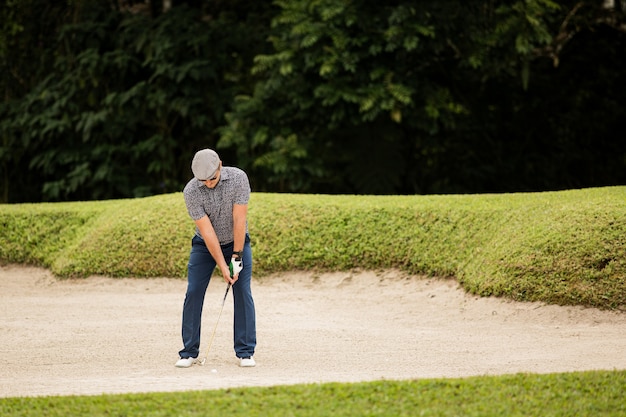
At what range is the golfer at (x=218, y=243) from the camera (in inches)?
285

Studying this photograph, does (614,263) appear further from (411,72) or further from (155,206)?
(411,72)

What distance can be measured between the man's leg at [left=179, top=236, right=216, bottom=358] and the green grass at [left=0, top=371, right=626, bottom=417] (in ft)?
4.68

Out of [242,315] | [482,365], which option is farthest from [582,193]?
[242,315]

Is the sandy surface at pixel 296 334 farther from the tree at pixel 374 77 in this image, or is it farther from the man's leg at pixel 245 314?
the tree at pixel 374 77

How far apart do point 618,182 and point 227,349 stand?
1333 cm

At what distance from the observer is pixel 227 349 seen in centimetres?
858

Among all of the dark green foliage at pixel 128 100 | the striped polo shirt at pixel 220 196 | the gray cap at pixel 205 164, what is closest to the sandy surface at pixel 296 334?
the striped polo shirt at pixel 220 196

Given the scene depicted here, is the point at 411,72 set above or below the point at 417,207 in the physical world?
above

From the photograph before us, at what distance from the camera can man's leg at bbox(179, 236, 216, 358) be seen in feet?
24.6

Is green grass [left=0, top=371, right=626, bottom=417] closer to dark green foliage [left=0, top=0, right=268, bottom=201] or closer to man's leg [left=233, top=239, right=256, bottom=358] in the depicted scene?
man's leg [left=233, top=239, right=256, bottom=358]

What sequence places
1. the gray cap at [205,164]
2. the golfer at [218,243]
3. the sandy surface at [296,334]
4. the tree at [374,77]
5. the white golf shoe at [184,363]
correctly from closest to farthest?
the gray cap at [205,164], the golfer at [218,243], the sandy surface at [296,334], the white golf shoe at [184,363], the tree at [374,77]

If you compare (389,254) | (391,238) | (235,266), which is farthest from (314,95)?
(235,266)

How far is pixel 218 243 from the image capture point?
731cm

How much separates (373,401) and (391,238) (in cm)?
622
